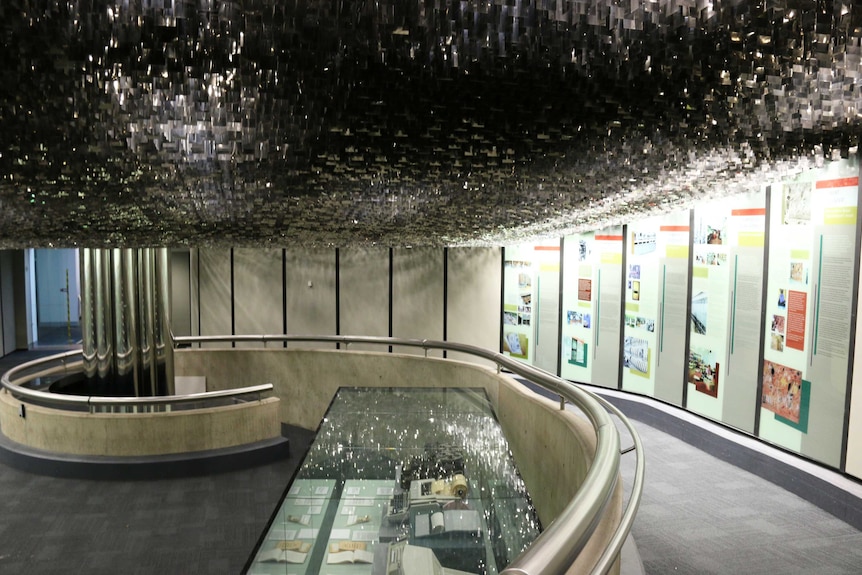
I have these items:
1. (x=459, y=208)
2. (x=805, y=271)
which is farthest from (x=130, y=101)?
(x=805, y=271)

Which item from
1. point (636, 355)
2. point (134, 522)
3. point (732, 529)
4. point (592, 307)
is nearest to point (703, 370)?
point (636, 355)

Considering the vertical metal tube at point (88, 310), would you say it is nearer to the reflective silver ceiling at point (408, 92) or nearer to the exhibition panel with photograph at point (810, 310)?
the reflective silver ceiling at point (408, 92)

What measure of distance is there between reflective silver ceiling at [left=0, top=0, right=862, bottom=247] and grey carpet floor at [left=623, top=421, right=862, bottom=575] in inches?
97.5

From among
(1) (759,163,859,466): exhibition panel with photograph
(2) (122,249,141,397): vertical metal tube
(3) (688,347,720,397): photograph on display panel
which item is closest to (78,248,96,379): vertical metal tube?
(2) (122,249,141,397): vertical metal tube

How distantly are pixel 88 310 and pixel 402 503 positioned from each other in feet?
15.2

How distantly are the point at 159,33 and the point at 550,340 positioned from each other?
7.76m

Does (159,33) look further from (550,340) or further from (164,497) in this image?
(550,340)

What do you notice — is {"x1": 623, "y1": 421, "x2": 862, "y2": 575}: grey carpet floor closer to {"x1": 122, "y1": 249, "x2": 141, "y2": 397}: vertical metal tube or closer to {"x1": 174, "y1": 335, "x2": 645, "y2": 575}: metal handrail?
{"x1": 174, "y1": 335, "x2": 645, "y2": 575}: metal handrail

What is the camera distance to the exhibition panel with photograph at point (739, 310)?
13.6 feet

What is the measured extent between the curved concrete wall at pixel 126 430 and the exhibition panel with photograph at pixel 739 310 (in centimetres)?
475

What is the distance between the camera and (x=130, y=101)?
1.08m

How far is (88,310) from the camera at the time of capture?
5.59m

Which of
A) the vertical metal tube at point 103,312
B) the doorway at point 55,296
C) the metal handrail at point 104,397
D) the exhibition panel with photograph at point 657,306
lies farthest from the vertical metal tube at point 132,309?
the doorway at point 55,296

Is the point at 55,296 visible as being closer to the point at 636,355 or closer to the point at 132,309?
the point at 132,309
